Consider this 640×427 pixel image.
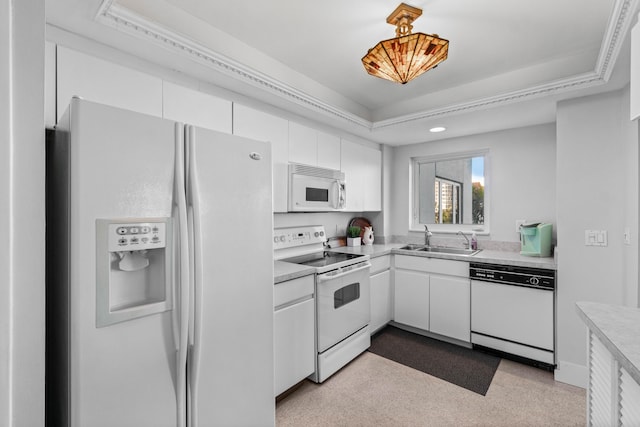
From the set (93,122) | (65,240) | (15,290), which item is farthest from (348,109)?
(15,290)

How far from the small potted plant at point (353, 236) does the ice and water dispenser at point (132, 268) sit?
245 cm

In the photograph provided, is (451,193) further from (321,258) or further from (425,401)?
(425,401)

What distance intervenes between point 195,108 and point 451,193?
299 centimetres

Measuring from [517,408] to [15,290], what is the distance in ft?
8.62

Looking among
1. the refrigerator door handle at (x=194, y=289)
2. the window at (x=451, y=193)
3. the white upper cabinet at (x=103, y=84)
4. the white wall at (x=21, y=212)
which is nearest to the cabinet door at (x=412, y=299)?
the window at (x=451, y=193)

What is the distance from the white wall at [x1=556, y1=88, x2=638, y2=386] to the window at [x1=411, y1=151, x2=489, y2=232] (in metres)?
1.07

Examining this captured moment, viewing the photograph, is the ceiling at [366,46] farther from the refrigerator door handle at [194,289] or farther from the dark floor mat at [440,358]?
the dark floor mat at [440,358]

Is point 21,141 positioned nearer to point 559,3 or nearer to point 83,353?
point 83,353

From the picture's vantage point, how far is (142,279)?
122 centimetres

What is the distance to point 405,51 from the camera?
5.60ft

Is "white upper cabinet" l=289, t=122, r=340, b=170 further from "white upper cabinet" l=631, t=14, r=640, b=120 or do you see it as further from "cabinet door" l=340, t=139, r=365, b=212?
"white upper cabinet" l=631, t=14, r=640, b=120

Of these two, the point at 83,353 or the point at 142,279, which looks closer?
the point at 83,353

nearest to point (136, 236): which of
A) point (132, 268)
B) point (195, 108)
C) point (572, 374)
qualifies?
point (132, 268)

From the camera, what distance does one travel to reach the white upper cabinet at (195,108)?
1803mm
